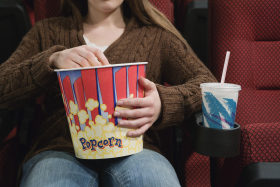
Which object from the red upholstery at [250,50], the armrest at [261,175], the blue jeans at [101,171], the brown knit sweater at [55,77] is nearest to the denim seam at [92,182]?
the blue jeans at [101,171]

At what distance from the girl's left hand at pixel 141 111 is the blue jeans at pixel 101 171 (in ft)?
0.30

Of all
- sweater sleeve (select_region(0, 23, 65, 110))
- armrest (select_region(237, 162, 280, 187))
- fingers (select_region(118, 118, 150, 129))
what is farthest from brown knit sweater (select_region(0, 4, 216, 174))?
armrest (select_region(237, 162, 280, 187))

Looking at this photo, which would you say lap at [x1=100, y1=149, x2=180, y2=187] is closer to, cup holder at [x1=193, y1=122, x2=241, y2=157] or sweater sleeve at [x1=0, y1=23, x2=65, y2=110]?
cup holder at [x1=193, y1=122, x2=241, y2=157]

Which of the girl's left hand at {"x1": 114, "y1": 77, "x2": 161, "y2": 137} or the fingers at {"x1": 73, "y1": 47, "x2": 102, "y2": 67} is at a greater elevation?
the fingers at {"x1": 73, "y1": 47, "x2": 102, "y2": 67}

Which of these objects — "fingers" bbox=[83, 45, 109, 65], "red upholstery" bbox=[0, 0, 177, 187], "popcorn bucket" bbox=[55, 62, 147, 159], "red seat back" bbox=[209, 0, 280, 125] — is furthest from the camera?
"red seat back" bbox=[209, 0, 280, 125]

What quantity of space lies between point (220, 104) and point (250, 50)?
0.49m

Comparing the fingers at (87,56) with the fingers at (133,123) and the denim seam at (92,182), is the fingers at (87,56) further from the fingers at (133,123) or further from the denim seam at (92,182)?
the denim seam at (92,182)

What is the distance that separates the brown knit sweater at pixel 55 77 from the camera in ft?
2.76

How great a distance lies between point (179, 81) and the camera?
102 centimetres

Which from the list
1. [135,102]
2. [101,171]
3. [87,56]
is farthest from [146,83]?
[101,171]

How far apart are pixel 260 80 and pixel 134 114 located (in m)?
0.61

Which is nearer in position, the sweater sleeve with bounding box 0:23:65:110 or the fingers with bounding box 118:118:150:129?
the fingers with bounding box 118:118:150:129

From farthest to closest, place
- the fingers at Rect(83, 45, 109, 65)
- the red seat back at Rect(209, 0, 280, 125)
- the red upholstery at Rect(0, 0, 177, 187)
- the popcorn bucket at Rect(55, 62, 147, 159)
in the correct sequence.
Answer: the red seat back at Rect(209, 0, 280, 125) → the red upholstery at Rect(0, 0, 177, 187) → the fingers at Rect(83, 45, 109, 65) → the popcorn bucket at Rect(55, 62, 147, 159)

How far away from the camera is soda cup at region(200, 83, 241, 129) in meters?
0.71
